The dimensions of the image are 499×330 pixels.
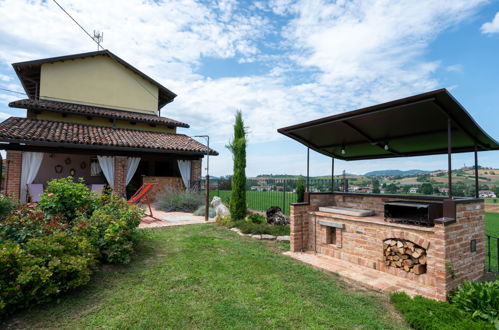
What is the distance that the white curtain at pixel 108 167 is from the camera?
37.0ft

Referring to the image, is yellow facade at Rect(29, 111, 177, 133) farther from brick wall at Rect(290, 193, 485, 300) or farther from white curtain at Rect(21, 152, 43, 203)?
brick wall at Rect(290, 193, 485, 300)

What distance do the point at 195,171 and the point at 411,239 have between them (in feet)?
37.0

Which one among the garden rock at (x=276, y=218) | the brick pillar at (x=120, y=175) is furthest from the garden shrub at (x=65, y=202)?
the brick pillar at (x=120, y=175)

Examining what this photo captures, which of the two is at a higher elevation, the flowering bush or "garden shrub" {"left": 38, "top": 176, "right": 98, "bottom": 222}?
"garden shrub" {"left": 38, "top": 176, "right": 98, "bottom": 222}

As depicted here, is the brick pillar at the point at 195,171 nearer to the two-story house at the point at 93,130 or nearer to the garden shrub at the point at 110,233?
the two-story house at the point at 93,130

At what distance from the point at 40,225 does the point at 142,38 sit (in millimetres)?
6214

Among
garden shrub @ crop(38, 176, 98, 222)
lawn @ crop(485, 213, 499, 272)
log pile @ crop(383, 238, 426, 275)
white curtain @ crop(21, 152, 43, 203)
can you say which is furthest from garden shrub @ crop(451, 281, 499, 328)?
white curtain @ crop(21, 152, 43, 203)

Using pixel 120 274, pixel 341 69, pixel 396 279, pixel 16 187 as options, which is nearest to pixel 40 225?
pixel 120 274

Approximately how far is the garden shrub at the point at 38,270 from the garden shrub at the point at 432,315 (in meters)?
3.93

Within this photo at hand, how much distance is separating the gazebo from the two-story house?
254 inches

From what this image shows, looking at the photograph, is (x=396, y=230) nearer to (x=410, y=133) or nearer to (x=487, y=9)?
(x=410, y=133)

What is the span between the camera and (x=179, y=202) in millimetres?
11016

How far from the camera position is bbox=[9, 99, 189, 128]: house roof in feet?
38.7

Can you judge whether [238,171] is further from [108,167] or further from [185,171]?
[108,167]
